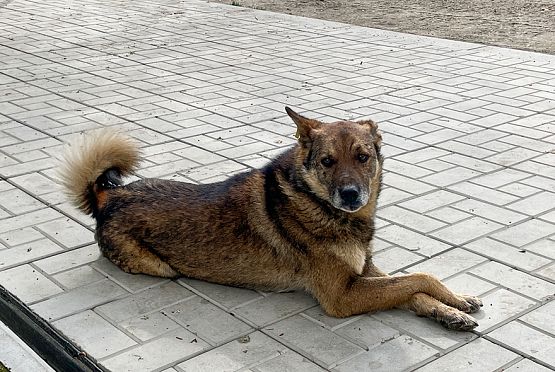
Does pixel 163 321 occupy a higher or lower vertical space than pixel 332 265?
lower

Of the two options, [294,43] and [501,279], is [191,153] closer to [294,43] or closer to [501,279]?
[501,279]

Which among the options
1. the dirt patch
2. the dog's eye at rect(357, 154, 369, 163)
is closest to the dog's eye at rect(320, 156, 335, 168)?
A: the dog's eye at rect(357, 154, 369, 163)

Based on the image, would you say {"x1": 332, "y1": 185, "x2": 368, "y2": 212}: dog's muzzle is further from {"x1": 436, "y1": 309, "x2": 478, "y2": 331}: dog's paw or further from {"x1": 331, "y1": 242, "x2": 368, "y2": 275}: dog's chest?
{"x1": 436, "y1": 309, "x2": 478, "y2": 331}: dog's paw

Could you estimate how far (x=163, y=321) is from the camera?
4.32m

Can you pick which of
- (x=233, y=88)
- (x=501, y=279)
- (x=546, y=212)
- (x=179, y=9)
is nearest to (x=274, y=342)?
(x=501, y=279)

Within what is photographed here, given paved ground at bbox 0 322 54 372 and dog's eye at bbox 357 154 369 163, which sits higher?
dog's eye at bbox 357 154 369 163

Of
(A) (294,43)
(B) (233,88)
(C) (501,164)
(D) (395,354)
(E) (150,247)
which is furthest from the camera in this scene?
(A) (294,43)

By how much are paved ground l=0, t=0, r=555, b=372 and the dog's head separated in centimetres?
69

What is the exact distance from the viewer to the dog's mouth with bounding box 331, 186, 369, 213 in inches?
164

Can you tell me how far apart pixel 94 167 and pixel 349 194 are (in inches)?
67.0

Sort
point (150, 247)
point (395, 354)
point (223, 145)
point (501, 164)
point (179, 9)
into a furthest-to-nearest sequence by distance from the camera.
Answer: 1. point (179, 9)
2. point (223, 145)
3. point (501, 164)
4. point (150, 247)
5. point (395, 354)

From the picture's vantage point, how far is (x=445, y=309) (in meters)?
4.23

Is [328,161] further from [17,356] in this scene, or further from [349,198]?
[17,356]

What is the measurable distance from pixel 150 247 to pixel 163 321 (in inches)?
21.8
